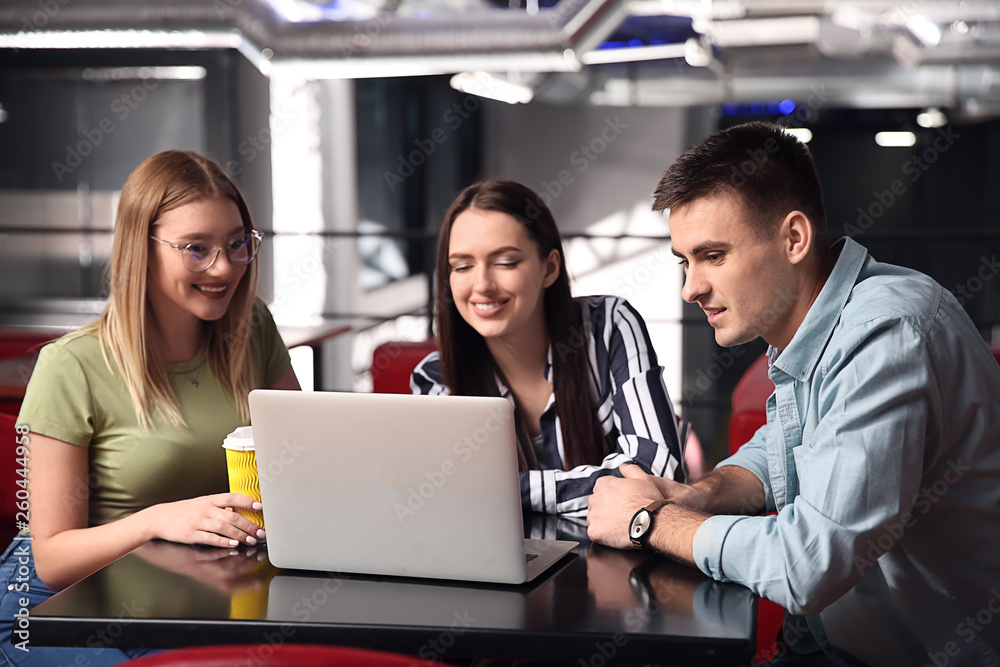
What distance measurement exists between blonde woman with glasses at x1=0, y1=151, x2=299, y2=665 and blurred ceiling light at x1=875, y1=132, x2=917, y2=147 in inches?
284

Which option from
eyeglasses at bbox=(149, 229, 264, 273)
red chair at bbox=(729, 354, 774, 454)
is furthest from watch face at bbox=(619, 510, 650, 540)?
red chair at bbox=(729, 354, 774, 454)

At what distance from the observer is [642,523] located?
1.12m

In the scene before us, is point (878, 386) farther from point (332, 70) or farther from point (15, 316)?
point (15, 316)

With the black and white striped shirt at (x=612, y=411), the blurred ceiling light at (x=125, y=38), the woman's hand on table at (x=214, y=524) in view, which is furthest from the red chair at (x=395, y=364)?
the blurred ceiling light at (x=125, y=38)

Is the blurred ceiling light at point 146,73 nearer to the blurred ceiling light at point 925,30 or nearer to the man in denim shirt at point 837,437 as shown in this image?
the blurred ceiling light at point 925,30

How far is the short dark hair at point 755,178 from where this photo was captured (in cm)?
112

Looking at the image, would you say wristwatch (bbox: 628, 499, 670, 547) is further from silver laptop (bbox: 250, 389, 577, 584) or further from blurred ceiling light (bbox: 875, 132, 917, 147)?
blurred ceiling light (bbox: 875, 132, 917, 147)

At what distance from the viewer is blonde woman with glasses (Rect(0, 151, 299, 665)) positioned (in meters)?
1.35

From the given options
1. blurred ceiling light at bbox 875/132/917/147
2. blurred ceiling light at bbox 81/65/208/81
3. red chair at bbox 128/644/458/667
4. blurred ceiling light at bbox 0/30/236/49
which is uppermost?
blurred ceiling light at bbox 81/65/208/81

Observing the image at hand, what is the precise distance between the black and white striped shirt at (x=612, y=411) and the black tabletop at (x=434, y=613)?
27 cm

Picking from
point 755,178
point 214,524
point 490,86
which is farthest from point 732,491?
point 490,86

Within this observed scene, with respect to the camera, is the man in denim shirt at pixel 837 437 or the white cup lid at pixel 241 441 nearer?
the man in denim shirt at pixel 837 437

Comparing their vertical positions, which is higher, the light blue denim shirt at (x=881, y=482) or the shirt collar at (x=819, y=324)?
the shirt collar at (x=819, y=324)

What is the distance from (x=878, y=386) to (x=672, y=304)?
7241 mm
